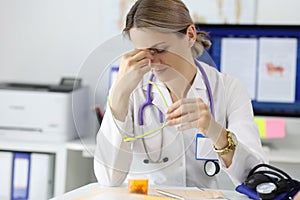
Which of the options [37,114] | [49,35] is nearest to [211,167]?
[37,114]

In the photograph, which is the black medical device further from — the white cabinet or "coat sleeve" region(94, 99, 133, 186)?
the white cabinet

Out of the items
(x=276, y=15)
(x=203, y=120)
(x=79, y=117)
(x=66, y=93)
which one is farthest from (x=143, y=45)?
(x=276, y=15)

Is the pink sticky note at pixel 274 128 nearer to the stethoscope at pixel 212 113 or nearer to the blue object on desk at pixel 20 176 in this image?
the blue object on desk at pixel 20 176

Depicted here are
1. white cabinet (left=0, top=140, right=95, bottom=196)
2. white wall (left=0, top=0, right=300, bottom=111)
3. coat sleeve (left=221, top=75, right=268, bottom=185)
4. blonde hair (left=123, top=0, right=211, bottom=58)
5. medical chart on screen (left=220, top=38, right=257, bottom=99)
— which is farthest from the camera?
white wall (left=0, top=0, right=300, bottom=111)

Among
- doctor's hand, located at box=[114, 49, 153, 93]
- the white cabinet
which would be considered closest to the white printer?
the white cabinet

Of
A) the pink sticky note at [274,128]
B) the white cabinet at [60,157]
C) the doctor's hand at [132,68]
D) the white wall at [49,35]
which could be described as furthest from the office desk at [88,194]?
the white wall at [49,35]

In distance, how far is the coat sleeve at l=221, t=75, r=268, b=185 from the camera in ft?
6.09

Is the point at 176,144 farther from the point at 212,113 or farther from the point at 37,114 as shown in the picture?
the point at 37,114

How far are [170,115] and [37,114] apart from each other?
5.32ft

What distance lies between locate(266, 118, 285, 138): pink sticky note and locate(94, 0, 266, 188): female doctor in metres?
1.19

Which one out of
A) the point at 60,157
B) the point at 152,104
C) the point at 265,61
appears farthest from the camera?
the point at 265,61

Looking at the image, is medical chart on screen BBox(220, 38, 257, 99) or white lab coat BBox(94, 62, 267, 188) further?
medical chart on screen BBox(220, 38, 257, 99)

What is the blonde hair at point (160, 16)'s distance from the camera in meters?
1.64

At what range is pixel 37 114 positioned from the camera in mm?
3195
